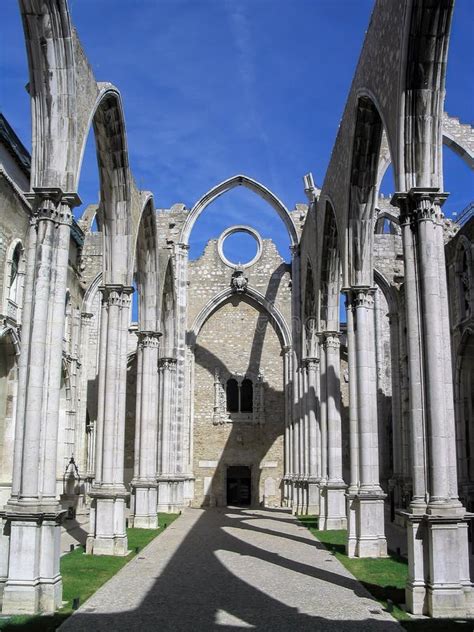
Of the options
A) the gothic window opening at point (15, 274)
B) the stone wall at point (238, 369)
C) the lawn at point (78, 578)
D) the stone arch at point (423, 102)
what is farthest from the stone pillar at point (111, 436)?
Answer: the stone wall at point (238, 369)

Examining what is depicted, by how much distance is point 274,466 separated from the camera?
91.8ft

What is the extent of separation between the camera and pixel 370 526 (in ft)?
43.2

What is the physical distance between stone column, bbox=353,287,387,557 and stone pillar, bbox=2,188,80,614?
6403 millimetres

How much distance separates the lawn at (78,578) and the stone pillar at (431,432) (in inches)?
161

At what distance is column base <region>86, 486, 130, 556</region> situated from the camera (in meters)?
12.9

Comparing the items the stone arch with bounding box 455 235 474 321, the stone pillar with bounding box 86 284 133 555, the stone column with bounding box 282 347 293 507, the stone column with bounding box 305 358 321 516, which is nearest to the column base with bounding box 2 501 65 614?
the stone pillar with bounding box 86 284 133 555

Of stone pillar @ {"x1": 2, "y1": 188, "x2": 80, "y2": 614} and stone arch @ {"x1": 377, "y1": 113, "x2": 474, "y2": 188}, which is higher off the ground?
stone arch @ {"x1": 377, "y1": 113, "x2": 474, "y2": 188}

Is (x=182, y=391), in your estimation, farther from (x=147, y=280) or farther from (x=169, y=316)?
(x=147, y=280)

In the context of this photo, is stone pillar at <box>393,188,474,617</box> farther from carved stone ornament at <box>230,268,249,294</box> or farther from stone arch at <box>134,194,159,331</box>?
carved stone ornament at <box>230,268,249,294</box>

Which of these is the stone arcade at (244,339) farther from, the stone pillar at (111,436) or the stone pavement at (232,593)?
the stone pavement at (232,593)

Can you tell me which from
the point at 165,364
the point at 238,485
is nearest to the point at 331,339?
the point at 165,364

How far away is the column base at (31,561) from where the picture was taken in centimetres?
811

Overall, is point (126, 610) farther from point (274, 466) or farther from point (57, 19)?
point (274, 466)

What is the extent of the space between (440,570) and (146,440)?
36.8 feet
